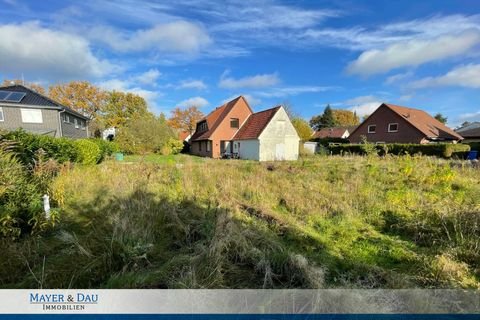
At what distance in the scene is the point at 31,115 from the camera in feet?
73.8

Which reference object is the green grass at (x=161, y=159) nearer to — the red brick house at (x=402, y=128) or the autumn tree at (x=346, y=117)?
the red brick house at (x=402, y=128)

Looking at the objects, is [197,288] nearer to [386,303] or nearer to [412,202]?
[386,303]

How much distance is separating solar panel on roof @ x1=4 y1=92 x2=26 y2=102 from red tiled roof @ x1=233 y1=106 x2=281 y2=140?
20.1 metres

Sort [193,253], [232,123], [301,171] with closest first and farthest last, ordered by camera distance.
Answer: [193,253] → [301,171] → [232,123]

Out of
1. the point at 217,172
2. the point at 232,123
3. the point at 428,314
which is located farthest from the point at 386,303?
the point at 232,123

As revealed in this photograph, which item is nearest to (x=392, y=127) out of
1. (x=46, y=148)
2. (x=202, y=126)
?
(x=202, y=126)

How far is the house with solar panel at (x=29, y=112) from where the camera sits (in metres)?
21.8

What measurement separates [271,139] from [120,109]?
39.4m

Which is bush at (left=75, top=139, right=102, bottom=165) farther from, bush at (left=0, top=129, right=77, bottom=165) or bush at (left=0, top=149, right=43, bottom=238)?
bush at (left=0, top=149, right=43, bottom=238)

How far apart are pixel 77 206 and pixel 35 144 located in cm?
521

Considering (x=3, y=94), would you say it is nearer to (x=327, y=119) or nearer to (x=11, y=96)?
(x=11, y=96)

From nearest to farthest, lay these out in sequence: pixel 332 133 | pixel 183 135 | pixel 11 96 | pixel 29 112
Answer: pixel 11 96 < pixel 29 112 < pixel 332 133 < pixel 183 135

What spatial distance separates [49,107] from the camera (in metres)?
22.5

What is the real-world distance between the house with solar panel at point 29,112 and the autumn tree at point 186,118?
4059 centimetres
